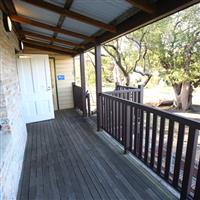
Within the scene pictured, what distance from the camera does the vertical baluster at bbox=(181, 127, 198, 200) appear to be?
1.53 m

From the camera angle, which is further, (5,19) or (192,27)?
(192,27)

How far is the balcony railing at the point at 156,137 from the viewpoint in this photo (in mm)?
1604

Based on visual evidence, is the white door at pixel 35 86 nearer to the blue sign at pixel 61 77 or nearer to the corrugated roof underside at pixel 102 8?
the blue sign at pixel 61 77

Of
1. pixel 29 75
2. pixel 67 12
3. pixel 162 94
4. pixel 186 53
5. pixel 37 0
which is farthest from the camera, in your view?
pixel 162 94

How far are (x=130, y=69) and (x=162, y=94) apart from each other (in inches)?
186

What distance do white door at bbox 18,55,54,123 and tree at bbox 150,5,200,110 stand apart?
4708 millimetres

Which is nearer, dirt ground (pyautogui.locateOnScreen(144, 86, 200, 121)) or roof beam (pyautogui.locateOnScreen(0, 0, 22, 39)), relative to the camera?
roof beam (pyautogui.locateOnScreen(0, 0, 22, 39))

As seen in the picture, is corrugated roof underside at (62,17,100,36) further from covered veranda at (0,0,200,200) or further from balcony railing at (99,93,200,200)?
balcony railing at (99,93,200,200)

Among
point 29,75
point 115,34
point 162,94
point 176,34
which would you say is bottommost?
point 162,94

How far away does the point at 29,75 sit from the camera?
4516mm

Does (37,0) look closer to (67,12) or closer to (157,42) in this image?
(67,12)

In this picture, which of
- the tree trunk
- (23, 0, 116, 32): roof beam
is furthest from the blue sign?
the tree trunk

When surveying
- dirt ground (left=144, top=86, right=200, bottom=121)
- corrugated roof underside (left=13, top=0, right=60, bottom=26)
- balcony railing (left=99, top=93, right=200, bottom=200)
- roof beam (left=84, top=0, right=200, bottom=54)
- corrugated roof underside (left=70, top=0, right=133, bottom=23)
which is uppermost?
corrugated roof underside (left=13, top=0, right=60, bottom=26)

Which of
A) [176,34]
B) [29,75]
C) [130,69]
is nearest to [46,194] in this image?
[29,75]
